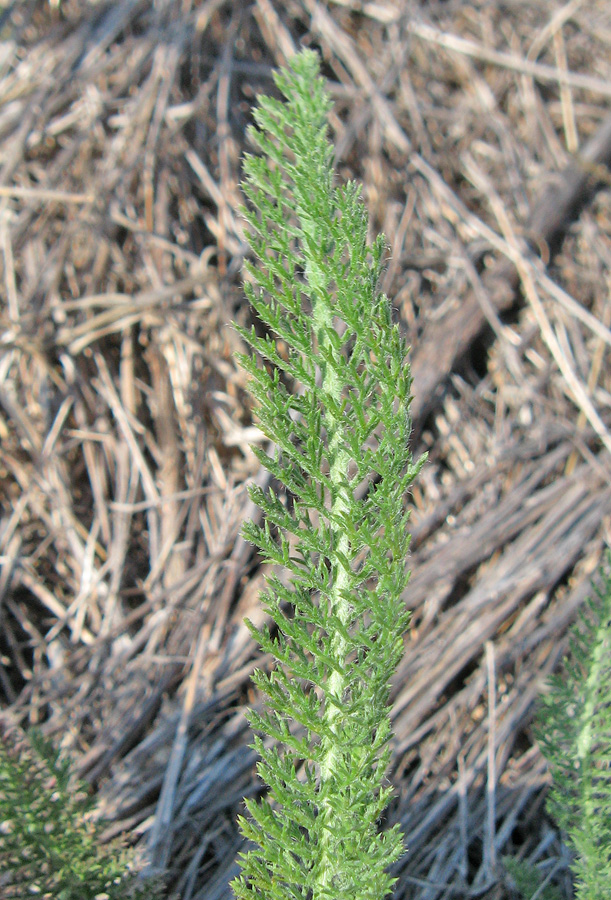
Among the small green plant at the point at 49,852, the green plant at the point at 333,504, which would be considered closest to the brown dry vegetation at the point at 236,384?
the small green plant at the point at 49,852

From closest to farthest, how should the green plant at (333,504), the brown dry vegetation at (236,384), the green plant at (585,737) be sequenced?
the green plant at (333,504) → the green plant at (585,737) → the brown dry vegetation at (236,384)

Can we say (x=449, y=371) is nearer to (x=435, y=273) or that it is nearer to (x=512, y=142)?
(x=435, y=273)

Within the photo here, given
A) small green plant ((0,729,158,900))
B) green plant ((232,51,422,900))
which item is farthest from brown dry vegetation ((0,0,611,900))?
green plant ((232,51,422,900))

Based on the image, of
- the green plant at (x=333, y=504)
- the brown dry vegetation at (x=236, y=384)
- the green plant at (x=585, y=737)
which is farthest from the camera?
the brown dry vegetation at (x=236, y=384)

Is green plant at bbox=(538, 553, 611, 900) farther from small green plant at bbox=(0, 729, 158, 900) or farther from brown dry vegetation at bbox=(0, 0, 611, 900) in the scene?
small green plant at bbox=(0, 729, 158, 900)

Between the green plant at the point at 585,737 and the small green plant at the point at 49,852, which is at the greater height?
the green plant at the point at 585,737

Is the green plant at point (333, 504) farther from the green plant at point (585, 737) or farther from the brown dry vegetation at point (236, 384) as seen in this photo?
the brown dry vegetation at point (236, 384)

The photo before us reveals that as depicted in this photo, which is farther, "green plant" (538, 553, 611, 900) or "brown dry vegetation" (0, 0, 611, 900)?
"brown dry vegetation" (0, 0, 611, 900)
